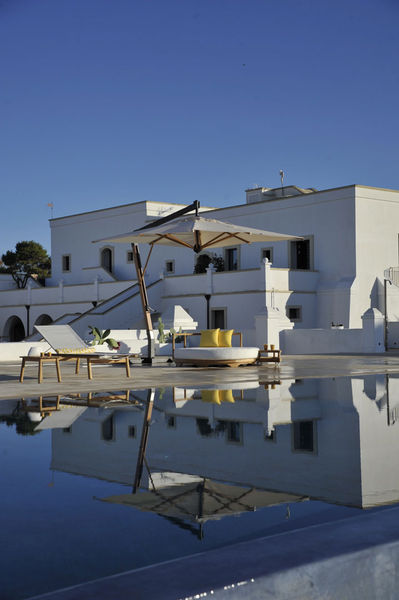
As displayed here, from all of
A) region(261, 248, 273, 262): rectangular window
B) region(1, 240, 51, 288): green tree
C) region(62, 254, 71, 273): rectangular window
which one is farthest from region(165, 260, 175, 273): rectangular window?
region(1, 240, 51, 288): green tree

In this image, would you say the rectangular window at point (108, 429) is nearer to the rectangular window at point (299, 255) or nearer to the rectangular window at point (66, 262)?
the rectangular window at point (299, 255)

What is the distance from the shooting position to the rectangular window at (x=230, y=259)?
3759 centimetres

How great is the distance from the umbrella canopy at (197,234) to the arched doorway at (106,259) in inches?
994

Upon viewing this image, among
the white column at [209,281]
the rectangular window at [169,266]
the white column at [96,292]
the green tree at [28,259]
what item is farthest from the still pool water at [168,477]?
the green tree at [28,259]

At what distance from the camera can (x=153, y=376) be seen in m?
14.2

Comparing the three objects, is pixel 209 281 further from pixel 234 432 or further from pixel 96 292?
pixel 234 432

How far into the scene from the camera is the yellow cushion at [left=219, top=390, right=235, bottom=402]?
33.2ft

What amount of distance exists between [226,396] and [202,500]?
6127 mm

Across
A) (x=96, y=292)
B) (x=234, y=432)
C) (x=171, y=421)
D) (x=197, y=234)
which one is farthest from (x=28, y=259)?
(x=234, y=432)

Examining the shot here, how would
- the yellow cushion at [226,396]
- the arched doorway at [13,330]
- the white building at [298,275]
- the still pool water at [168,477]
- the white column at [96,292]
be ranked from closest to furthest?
the still pool water at [168,477] → the yellow cushion at [226,396] → the white building at [298,275] → the white column at [96,292] → the arched doorway at [13,330]

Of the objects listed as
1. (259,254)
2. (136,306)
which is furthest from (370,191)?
(136,306)

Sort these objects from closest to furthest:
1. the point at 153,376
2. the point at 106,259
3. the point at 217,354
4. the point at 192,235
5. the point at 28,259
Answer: the point at 153,376
the point at 217,354
the point at 192,235
the point at 106,259
the point at 28,259

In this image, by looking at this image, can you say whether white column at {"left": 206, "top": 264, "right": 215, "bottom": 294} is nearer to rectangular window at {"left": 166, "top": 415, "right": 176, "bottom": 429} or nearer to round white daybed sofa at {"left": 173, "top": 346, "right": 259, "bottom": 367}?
round white daybed sofa at {"left": 173, "top": 346, "right": 259, "bottom": 367}

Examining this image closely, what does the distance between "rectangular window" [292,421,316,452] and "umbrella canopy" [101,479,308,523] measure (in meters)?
1.59
